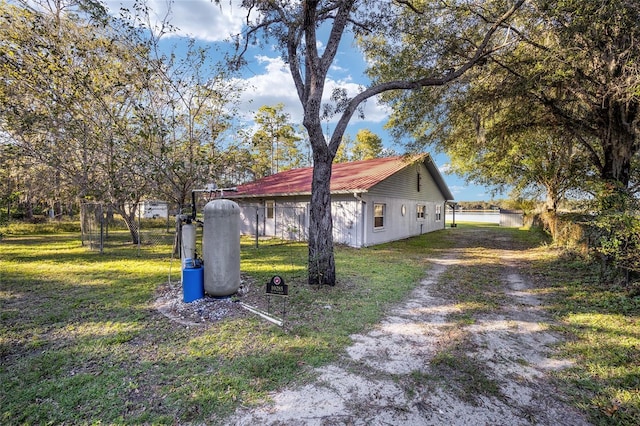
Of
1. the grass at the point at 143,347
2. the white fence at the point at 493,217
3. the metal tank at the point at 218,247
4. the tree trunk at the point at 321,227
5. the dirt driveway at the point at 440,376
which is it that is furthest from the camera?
the white fence at the point at 493,217

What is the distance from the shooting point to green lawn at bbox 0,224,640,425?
8.82 ft

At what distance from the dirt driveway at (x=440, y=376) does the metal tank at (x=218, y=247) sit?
264 cm

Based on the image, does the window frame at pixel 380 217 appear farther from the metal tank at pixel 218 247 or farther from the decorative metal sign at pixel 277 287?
the decorative metal sign at pixel 277 287

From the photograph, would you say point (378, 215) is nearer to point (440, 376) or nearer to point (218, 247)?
point (218, 247)

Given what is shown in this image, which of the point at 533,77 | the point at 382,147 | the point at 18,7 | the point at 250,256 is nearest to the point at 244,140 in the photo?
the point at 250,256

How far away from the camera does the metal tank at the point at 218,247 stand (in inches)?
206

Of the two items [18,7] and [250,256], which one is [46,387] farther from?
[18,7]

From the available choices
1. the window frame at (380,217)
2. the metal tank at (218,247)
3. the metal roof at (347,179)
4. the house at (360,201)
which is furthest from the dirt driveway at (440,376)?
the window frame at (380,217)

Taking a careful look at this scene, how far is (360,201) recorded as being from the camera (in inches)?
484

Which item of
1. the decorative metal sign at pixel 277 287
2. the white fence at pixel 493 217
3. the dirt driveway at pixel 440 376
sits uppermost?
the white fence at pixel 493 217

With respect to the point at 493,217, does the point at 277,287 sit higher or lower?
lower

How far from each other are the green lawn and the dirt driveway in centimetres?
24

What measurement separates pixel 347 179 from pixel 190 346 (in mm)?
10913

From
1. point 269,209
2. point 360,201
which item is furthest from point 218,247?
point 269,209
